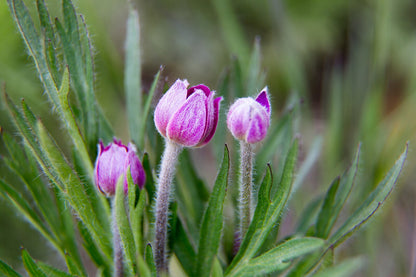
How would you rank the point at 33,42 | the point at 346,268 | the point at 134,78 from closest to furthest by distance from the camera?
1. the point at 346,268
2. the point at 33,42
3. the point at 134,78

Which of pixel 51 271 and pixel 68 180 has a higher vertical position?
pixel 68 180

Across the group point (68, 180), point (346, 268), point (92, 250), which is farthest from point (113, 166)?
point (346, 268)

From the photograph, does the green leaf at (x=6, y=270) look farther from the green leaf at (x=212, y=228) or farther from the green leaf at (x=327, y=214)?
the green leaf at (x=327, y=214)

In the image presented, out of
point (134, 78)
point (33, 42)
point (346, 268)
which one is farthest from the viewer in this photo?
point (134, 78)

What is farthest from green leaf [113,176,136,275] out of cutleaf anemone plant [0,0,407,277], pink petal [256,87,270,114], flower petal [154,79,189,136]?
pink petal [256,87,270,114]

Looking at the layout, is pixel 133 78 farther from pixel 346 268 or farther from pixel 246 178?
pixel 346 268

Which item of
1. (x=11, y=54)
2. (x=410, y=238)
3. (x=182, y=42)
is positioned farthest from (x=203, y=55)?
(x=410, y=238)

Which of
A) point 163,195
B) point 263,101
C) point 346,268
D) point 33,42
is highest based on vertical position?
→ point 33,42

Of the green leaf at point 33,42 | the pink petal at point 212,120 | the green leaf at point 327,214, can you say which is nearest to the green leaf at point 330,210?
the green leaf at point 327,214

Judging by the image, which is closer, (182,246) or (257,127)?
(257,127)
